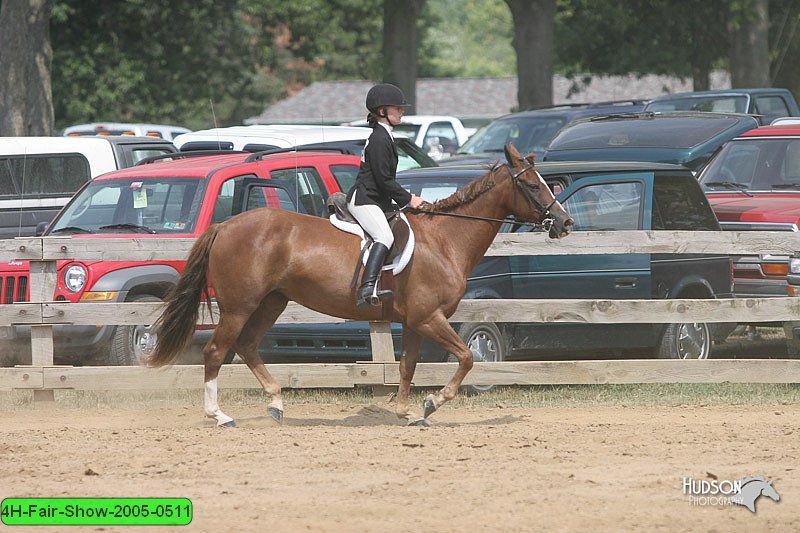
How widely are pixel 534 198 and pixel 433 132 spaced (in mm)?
20221

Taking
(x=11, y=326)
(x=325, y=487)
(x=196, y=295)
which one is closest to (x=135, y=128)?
(x=11, y=326)

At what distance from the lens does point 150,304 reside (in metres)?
11.1

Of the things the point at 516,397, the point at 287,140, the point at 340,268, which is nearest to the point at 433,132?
the point at 287,140

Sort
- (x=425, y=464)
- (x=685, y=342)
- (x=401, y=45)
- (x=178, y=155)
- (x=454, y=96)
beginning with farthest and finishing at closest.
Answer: (x=454, y=96) → (x=401, y=45) → (x=178, y=155) → (x=685, y=342) → (x=425, y=464)

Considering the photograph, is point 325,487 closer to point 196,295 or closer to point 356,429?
point 356,429

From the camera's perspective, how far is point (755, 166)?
15.0 m

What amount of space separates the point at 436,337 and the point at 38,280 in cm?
398

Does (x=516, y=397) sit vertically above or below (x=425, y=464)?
below

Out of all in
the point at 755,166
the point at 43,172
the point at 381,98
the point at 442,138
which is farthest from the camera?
the point at 442,138

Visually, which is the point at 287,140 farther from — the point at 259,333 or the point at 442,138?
the point at 442,138

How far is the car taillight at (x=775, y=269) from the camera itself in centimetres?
1313

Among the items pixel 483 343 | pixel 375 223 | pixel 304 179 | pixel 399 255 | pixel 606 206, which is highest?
pixel 304 179

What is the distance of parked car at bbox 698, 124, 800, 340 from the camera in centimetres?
1323

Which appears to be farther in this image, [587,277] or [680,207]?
[680,207]
